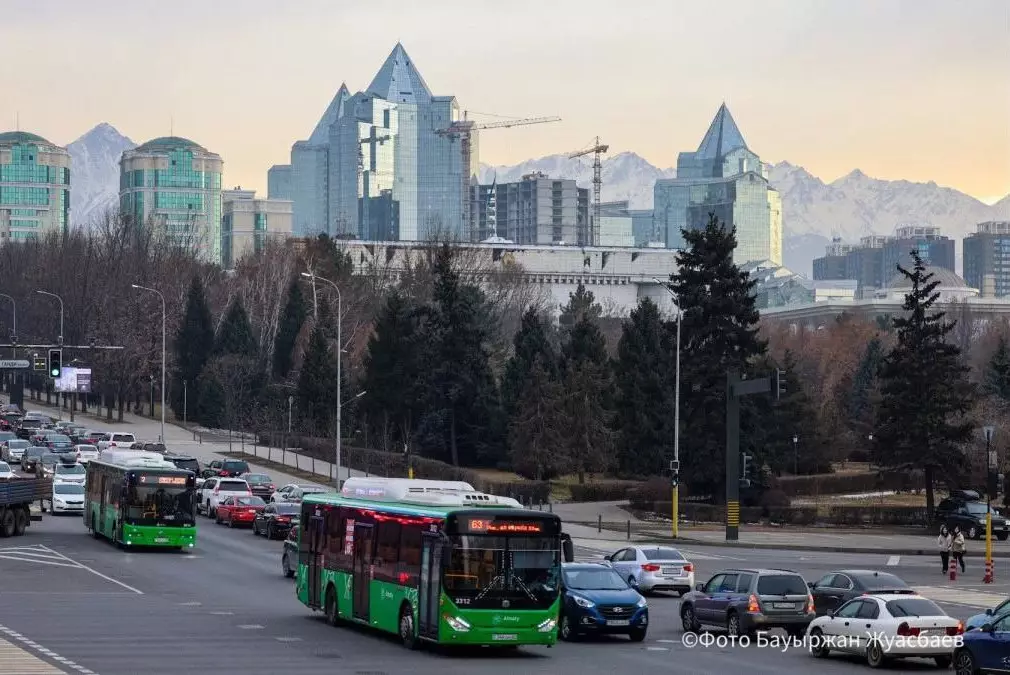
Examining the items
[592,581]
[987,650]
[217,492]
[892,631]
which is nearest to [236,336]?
[217,492]

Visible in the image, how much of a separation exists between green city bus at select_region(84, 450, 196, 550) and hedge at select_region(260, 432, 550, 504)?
26.0 meters

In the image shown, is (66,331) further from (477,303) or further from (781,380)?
(781,380)

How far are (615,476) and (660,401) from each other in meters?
6.82

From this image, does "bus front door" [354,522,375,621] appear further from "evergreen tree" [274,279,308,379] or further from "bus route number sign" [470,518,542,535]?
"evergreen tree" [274,279,308,379]

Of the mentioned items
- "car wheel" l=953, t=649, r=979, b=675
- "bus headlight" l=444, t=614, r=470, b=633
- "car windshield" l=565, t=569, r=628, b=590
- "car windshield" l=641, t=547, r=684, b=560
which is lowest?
"car windshield" l=641, t=547, r=684, b=560

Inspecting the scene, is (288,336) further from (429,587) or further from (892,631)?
(892,631)

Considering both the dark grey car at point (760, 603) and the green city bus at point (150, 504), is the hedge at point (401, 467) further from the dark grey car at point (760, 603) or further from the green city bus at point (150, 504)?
the dark grey car at point (760, 603)

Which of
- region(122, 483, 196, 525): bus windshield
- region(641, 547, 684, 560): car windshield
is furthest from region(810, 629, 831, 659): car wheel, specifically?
region(122, 483, 196, 525): bus windshield

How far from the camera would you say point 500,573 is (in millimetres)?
28844

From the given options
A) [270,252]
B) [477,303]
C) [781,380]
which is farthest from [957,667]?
[270,252]

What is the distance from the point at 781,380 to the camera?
58500mm

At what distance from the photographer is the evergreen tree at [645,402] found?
288ft

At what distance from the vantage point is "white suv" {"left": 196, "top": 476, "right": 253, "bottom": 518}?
6781 centimetres

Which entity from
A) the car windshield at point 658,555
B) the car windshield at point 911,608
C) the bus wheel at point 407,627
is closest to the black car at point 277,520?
the car windshield at point 658,555
